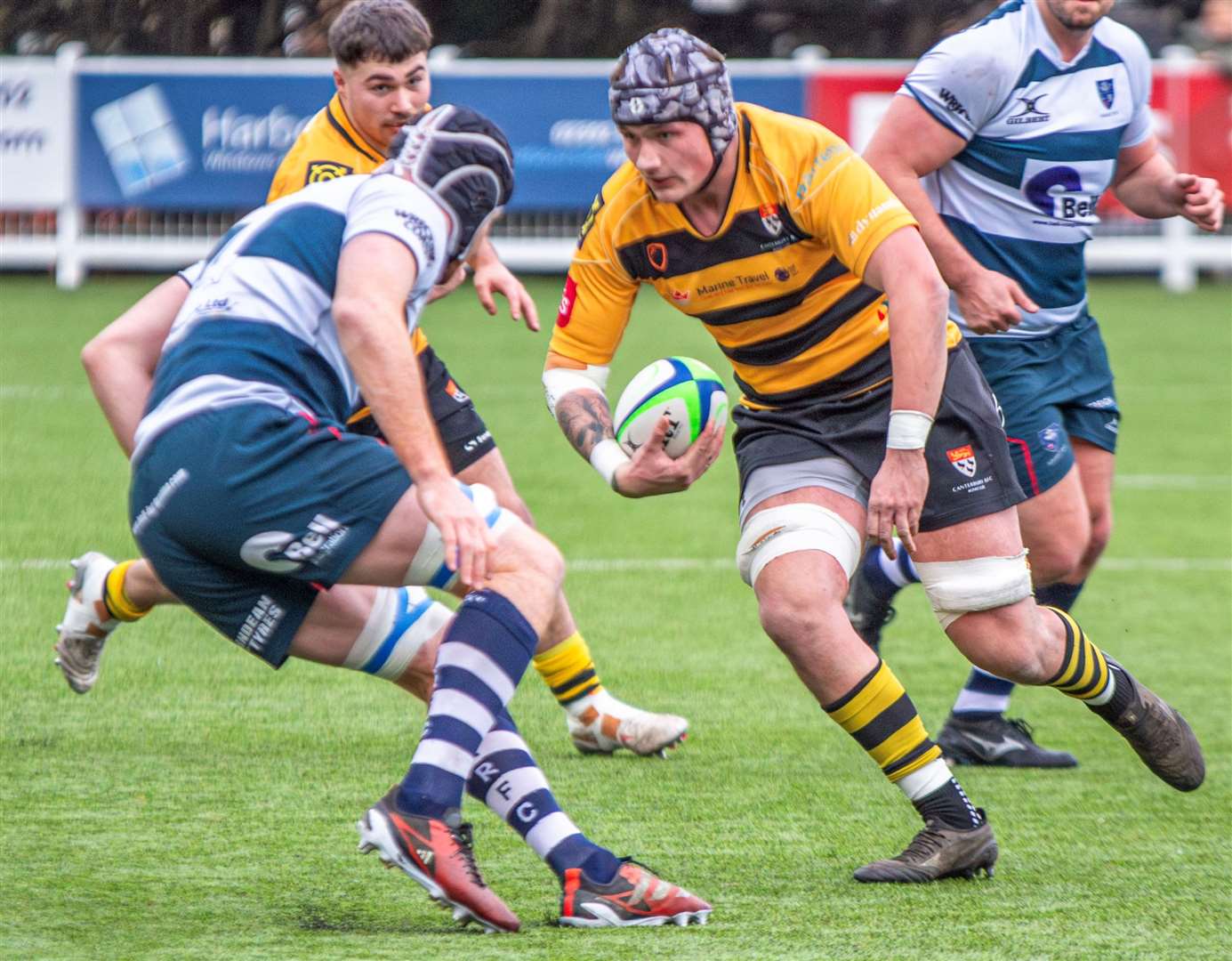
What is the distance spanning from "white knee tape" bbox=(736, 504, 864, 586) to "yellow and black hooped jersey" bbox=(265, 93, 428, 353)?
1.24 meters

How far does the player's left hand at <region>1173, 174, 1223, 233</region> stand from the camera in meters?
5.38

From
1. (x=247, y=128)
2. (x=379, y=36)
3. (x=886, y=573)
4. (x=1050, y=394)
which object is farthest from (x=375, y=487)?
(x=247, y=128)

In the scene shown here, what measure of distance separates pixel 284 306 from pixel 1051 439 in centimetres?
239

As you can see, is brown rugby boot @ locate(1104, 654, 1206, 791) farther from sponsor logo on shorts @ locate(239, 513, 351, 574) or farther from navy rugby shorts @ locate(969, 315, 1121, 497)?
sponsor logo on shorts @ locate(239, 513, 351, 574)

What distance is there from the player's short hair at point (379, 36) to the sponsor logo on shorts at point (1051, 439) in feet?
6.62

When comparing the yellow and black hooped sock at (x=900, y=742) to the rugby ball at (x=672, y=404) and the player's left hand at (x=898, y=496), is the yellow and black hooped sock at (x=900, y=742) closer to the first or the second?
the player's left hand at (x=898, y=496)

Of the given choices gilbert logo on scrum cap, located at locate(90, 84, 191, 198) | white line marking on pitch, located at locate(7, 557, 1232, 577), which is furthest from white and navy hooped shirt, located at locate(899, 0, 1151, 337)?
gilbert logo on scrum cap, located at locate(90, 84, 191, 198)

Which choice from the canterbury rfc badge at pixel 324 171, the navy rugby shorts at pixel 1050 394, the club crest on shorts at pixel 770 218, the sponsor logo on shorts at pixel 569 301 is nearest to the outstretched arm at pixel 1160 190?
the navy rugby shorts at pixel 1050 394

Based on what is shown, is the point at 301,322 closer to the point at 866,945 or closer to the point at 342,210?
the point at 342,210

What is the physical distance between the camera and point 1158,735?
4.74 metres

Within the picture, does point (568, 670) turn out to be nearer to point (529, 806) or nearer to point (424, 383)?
point (424, 383)

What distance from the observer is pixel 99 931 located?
3.67 metres

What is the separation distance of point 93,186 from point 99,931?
1522 centimetres

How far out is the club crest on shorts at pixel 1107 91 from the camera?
17.3 feet
